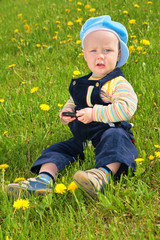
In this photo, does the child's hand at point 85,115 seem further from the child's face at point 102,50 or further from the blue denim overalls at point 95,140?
the child's face at point 102,50

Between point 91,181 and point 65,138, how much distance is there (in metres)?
0.92

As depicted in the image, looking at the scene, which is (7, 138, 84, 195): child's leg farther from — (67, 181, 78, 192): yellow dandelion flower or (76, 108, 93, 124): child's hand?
(76, 108, 93, 124): child's hand

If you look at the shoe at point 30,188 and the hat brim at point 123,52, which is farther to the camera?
the hat brim at point 123,52

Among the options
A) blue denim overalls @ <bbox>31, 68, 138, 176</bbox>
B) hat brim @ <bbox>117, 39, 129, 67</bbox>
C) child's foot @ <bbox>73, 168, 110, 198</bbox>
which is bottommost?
child's foot @ <bbox>73, 168, 110, 198</bbox>

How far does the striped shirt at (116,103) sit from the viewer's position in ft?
6.65

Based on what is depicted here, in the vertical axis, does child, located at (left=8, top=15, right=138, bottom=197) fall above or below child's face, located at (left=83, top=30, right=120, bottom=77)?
below

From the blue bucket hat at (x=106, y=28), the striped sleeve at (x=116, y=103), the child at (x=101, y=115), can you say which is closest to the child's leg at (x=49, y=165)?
the child at (x=101, y=115)

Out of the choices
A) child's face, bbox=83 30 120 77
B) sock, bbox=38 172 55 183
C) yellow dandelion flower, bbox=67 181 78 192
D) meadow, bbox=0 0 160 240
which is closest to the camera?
meadow, bbox=0 0 160 240

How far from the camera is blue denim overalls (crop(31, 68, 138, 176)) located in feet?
6.29

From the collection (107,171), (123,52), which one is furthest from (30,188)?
(123,52)

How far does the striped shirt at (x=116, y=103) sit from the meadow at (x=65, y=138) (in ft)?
0.74

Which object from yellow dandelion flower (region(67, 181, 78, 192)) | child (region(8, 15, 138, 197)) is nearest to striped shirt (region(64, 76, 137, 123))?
child (region(8, 15, 138, 197))

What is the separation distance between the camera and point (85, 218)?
5.46ft

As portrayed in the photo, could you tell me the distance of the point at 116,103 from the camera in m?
2.03
